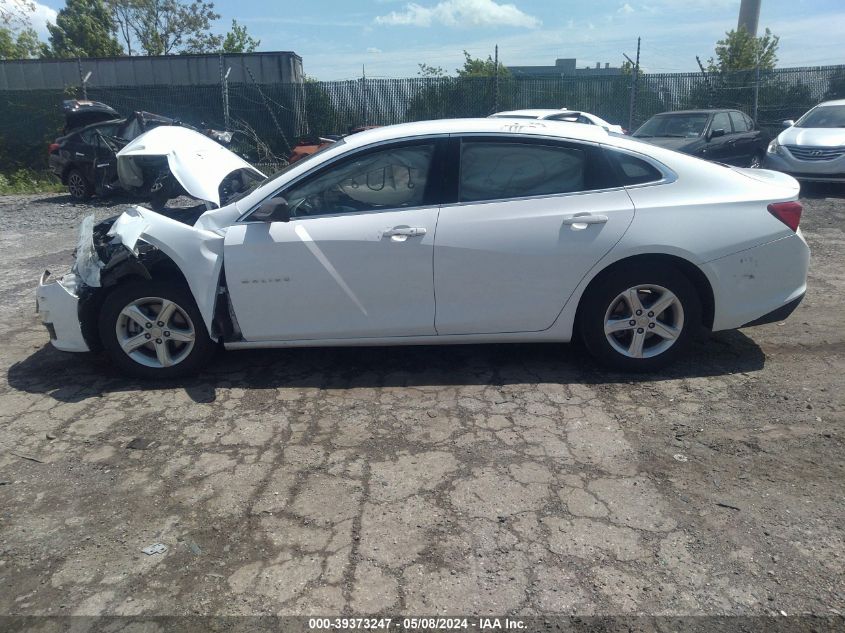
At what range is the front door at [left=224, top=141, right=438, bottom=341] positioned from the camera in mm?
4297

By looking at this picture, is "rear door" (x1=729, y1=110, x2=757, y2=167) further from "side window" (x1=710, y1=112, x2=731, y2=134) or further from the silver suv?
the silver suv

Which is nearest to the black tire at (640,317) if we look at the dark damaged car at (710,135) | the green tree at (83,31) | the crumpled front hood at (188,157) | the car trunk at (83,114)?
the crumpled front hood at (188,157)

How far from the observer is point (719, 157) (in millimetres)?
13180

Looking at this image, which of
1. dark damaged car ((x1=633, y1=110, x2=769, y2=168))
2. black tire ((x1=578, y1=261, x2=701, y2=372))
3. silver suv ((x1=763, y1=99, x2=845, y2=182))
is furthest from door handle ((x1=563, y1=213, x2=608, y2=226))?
silver suv ((x1=763, y1=99, x2=845, y2=182))

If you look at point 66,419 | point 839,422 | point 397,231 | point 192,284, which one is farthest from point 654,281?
point 66,419

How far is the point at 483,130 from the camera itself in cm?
449

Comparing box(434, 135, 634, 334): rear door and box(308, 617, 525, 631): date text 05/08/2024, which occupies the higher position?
box(434, 135, 634, 334): rear door

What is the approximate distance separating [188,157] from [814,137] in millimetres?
11788

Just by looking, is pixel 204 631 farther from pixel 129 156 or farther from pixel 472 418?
pixel 129 156

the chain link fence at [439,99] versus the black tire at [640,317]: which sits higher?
the chain link fence at [439,99]

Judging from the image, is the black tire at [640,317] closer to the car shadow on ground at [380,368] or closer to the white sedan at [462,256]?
the white sedan at [462,256]

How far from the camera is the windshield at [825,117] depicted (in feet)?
42.8

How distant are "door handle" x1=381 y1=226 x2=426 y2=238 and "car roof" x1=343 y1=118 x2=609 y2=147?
0.64 meters

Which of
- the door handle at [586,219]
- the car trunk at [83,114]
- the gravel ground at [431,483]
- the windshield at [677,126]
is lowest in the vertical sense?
the gravel ground at [431,483]
